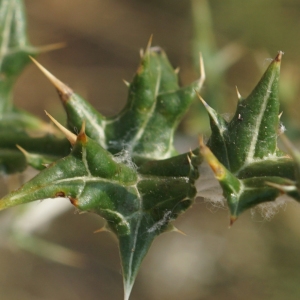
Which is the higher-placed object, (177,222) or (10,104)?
(10,104)

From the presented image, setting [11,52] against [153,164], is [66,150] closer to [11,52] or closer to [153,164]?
[153,164]

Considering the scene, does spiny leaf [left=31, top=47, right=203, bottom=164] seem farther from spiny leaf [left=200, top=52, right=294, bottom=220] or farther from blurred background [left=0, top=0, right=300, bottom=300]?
blurred background [left=0, top=0, right=300, bottom=300]

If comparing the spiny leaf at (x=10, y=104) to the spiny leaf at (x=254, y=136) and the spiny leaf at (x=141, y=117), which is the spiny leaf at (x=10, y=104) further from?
the spiny leaf at (x=254, y=136)

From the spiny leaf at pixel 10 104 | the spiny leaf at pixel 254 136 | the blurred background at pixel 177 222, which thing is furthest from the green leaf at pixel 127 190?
the blurred background at pixel 177 222

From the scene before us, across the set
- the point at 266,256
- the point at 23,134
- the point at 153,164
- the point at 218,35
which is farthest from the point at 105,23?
the point at 153,164

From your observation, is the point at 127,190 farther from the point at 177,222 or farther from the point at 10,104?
the point at 177,222

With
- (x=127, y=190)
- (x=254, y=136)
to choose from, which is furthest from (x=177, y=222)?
(x=254, y=136)

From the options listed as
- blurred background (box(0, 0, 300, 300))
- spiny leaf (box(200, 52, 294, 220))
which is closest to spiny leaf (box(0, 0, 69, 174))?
spiny leaf (box(200, 52, 294, 220))
